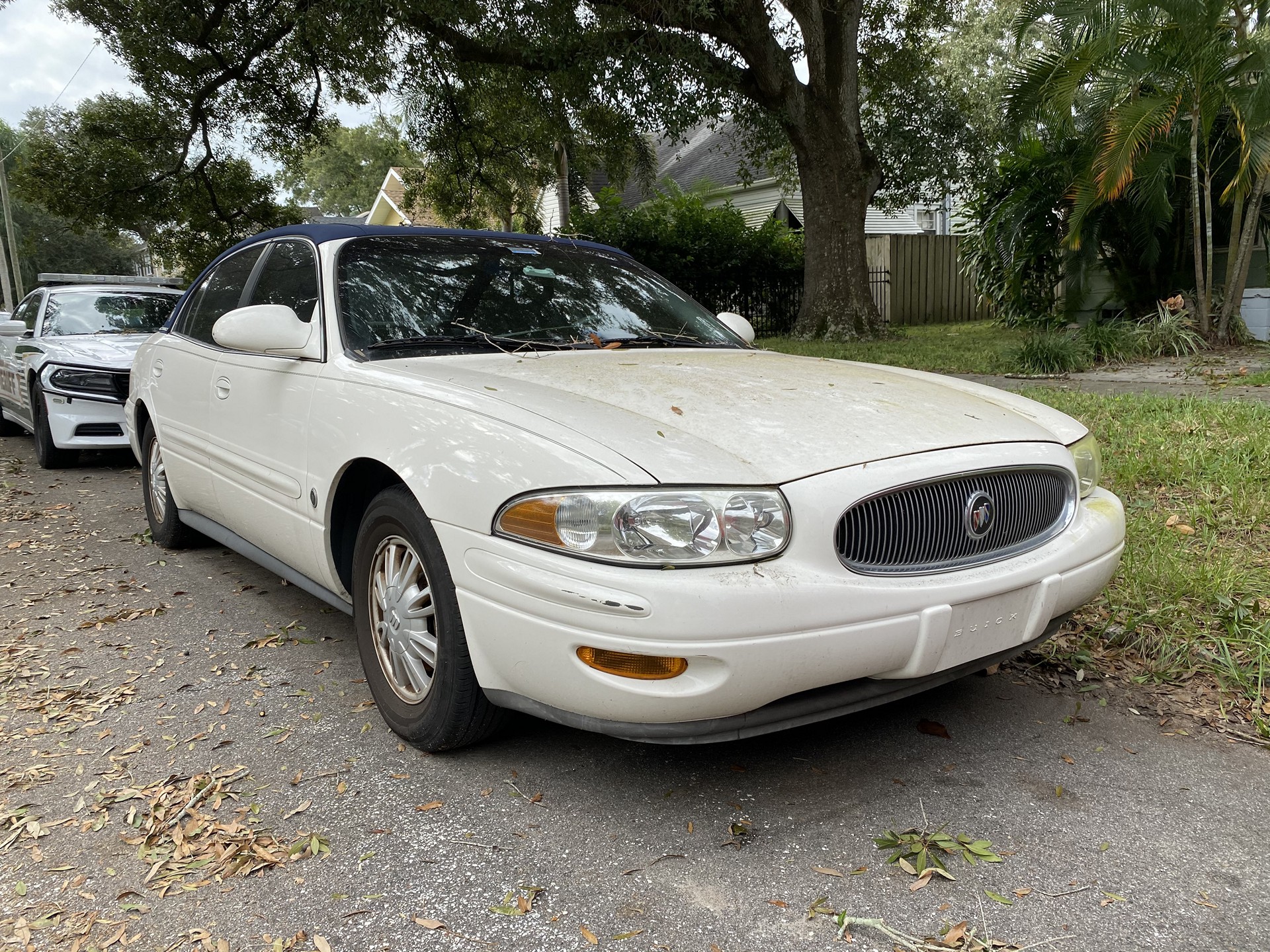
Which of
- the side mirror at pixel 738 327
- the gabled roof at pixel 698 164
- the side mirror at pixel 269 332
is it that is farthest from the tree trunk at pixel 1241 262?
the gabled roof at pixel 698 164

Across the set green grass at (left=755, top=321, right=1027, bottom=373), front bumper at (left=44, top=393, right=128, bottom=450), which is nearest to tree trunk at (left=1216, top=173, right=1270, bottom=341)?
green grass at (left=755, top=321, right=1027, bottom=373)

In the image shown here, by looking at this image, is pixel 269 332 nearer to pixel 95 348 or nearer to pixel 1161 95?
pixel 95 348

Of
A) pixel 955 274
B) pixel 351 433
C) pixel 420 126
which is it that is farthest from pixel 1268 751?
pixel 955 274

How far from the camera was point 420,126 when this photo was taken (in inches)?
668

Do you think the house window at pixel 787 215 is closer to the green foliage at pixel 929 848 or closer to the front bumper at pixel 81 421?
the front bumper at pixel 81 421

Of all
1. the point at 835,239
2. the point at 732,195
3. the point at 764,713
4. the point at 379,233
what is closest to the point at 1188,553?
the point at 764,713

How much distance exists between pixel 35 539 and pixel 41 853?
3913 millimetres

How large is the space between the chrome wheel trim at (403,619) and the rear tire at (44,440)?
6.34m

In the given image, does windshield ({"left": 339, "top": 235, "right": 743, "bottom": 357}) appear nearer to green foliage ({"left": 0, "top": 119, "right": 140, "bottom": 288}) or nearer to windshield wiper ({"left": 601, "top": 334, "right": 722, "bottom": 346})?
windshield wiper ({"left": 601, "top": 334, "right": 722, "bottom": 346})

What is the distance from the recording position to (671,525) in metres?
2.26

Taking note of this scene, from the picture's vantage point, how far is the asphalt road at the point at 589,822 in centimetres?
211

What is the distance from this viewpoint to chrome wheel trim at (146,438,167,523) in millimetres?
5082

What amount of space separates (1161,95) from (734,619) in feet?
31.0

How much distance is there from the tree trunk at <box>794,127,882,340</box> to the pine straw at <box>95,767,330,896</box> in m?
12.3
